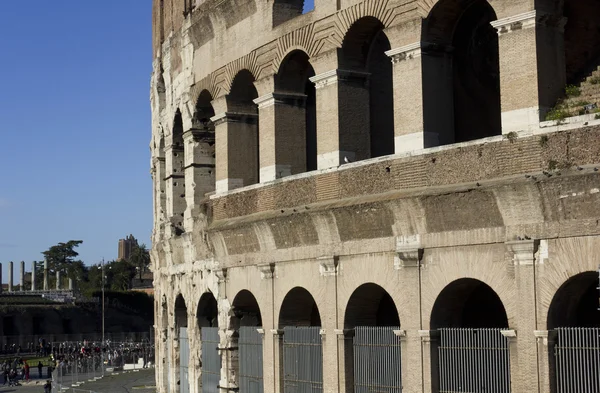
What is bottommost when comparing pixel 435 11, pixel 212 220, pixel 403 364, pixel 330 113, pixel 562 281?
pixel 403 364

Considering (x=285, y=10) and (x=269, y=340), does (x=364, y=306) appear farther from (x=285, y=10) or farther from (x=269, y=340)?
(x=285, y=10)

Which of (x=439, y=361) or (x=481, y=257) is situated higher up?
(x=481, y=257)

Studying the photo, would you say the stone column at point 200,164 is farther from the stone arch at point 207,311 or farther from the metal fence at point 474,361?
the metal fence at point 474,361

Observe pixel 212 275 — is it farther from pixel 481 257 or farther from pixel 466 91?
pixel 481 257

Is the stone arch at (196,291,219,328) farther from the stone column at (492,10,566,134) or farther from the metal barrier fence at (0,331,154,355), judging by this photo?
the metal barrier fence at (0,331,154,355)

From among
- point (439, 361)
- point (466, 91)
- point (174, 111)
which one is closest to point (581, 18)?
point (466, 91)

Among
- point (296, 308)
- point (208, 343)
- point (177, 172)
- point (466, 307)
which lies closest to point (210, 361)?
point (208, 343)

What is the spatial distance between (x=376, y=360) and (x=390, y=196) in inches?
99.7

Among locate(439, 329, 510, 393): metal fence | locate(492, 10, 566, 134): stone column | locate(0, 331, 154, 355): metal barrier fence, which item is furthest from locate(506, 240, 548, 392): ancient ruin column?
locate(0, 331, 154, 355): metal barrier fence

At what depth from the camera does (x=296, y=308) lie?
57.0 feet

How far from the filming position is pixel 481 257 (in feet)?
43.6

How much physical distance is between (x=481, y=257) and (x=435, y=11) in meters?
3.57

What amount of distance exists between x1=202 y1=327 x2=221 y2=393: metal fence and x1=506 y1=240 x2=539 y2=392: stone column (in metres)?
8.10

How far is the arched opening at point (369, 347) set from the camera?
1484 cm
